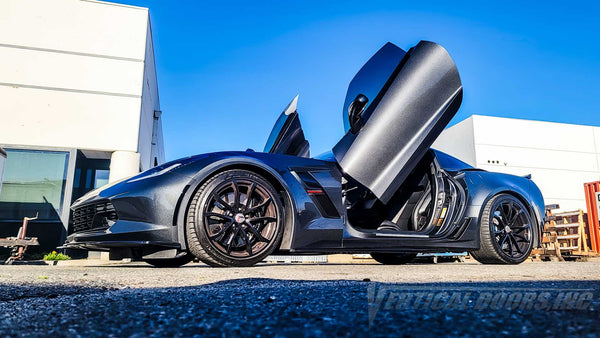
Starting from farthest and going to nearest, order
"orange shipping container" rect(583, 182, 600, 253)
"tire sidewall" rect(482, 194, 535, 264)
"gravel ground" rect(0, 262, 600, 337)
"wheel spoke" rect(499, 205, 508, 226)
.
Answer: "orange shipping container" rect(583, 182, 600, 253) < "wheel spoke" rect(499, 205, 508, 226) < "tire sidewall" rect(482, 194, 535, 264) < "gravel ground" rect(0, 262, 600, 337)

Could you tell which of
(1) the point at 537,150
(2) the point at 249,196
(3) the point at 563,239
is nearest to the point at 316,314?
(2) the point at 249,196

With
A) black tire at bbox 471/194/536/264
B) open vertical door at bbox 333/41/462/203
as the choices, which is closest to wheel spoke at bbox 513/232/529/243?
black tire at bbox 471/194/536/264

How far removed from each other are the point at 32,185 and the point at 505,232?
10203 mm

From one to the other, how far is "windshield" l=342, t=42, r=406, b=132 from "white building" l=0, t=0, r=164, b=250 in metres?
8.69

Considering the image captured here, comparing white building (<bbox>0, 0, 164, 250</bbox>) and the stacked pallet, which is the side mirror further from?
white building (<bbox>0, 0, 164, 250</bbox>)

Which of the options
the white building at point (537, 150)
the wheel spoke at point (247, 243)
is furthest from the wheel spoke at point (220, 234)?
the white building at point (537, 150)

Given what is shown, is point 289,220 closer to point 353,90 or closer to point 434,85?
point 353,90

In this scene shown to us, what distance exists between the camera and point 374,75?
3.86 meters

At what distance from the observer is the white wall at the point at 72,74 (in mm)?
10930

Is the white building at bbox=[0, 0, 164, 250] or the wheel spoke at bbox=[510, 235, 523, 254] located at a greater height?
the white building at bbox=[0, 0, 164, 250]

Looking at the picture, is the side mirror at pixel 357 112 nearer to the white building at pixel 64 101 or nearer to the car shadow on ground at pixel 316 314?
the car shadow on ground at pixel 316 314

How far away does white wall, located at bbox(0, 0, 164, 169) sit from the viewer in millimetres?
10930

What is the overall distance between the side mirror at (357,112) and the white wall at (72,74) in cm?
908

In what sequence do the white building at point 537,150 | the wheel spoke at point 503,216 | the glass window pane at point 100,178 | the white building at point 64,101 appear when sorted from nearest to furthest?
the wheel spoke at point 503,216 → the white building at point 64,101 → the glass window pane at point 100,178 → the white building at point 537,150
